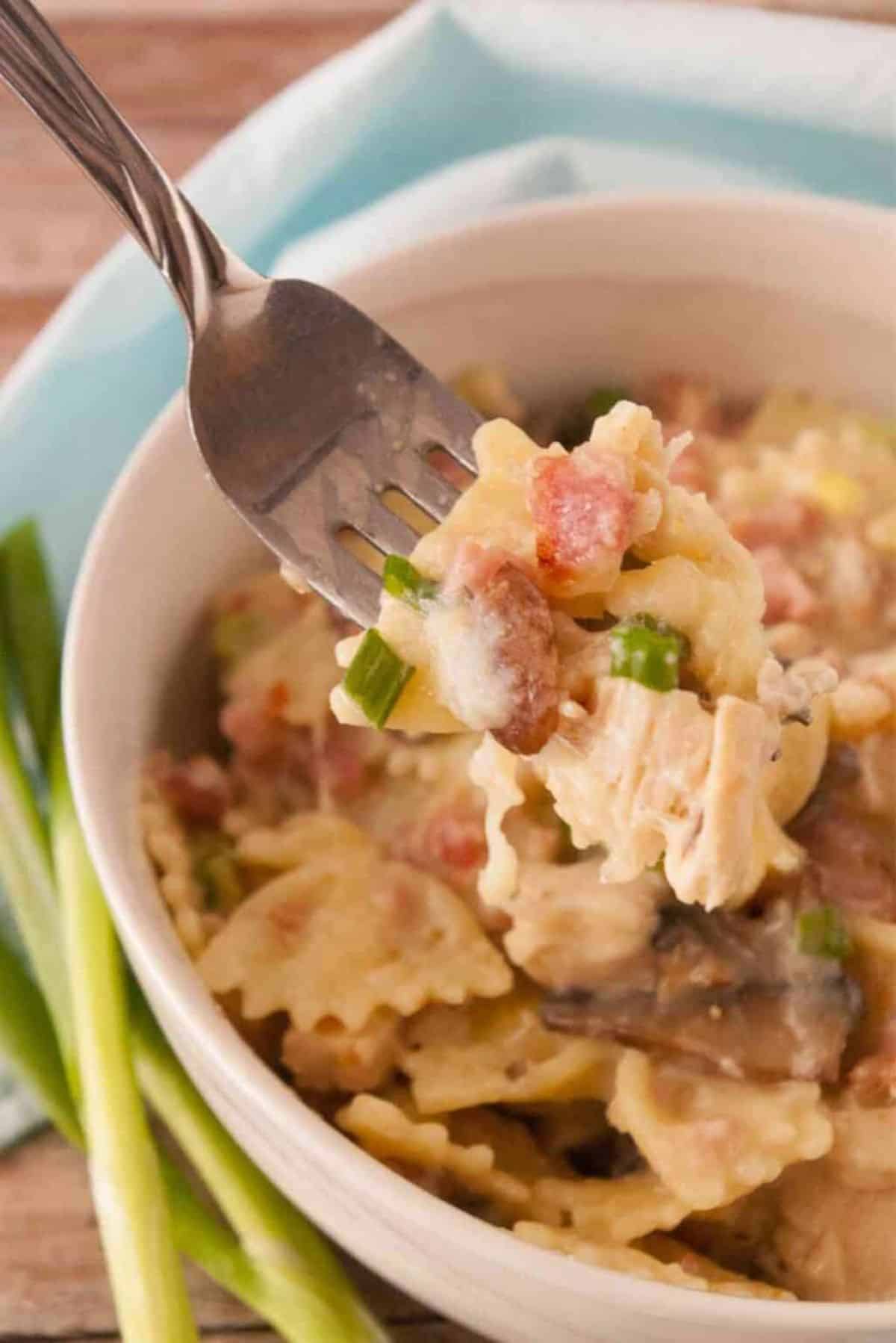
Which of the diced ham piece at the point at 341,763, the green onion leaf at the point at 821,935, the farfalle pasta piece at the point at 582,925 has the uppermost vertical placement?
the diced ham piece at the point at 341,763

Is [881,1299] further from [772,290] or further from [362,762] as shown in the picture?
[772,290]

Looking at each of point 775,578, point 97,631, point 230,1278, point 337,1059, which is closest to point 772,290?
point 775,578

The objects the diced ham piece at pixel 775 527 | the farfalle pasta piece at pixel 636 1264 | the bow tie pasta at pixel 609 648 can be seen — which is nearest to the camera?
the bow tie pasta at pixel 609 648

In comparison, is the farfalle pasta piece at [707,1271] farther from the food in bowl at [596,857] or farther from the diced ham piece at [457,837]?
the diced ham piece at [457,837]

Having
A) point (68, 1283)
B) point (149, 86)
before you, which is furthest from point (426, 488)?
point (149, 86)

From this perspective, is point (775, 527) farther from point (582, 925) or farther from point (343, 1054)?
point (343, 1054)

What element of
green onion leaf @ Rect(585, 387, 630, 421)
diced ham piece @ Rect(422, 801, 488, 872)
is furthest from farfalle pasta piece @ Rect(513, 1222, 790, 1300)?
green onion leaf @ Rect(585, 387, 630, 421)

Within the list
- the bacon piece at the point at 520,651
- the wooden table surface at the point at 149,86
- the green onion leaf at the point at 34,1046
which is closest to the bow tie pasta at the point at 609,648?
the bacon piece at the point at 520,651
